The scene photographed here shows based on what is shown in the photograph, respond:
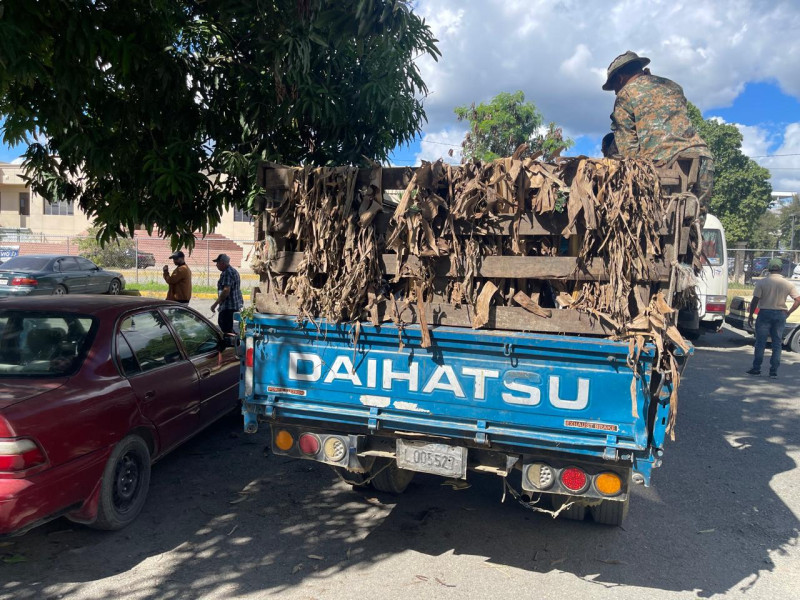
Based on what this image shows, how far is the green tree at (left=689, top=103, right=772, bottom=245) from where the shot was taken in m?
25.9

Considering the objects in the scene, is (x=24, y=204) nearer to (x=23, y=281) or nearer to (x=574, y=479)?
(x=23, y=281)

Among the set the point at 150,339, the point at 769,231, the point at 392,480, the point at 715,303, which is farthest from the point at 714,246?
the point at 769,231

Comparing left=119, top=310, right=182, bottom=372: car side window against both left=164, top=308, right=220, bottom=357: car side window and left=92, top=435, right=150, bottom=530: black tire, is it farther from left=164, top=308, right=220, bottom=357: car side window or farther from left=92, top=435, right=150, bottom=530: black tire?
left=92, top=435, right=150, bottom=530: black tire

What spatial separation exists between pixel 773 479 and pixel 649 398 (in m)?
3.14

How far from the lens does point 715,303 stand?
39.3 feet

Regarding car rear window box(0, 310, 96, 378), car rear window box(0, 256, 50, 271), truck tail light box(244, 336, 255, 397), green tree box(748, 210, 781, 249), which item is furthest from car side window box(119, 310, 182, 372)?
green tree box(748, 210, 781, 249)

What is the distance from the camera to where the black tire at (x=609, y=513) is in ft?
13.0

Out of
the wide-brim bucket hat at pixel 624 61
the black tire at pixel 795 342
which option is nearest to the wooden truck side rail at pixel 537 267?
the wide-brim bucket hat at pixel 624 61

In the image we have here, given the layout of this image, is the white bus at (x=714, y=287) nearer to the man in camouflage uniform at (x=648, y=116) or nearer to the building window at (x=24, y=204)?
the man in camouflage uniform at (x=648, y=116)

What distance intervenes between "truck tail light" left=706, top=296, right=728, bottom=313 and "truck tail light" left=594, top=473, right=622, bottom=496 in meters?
10.1

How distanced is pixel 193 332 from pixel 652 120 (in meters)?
4.34

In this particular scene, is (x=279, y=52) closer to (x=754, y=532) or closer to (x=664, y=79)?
(x=664, y=79)

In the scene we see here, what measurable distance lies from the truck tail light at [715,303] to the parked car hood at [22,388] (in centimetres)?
1163

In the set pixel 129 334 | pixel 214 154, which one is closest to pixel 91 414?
pixel 129 334
